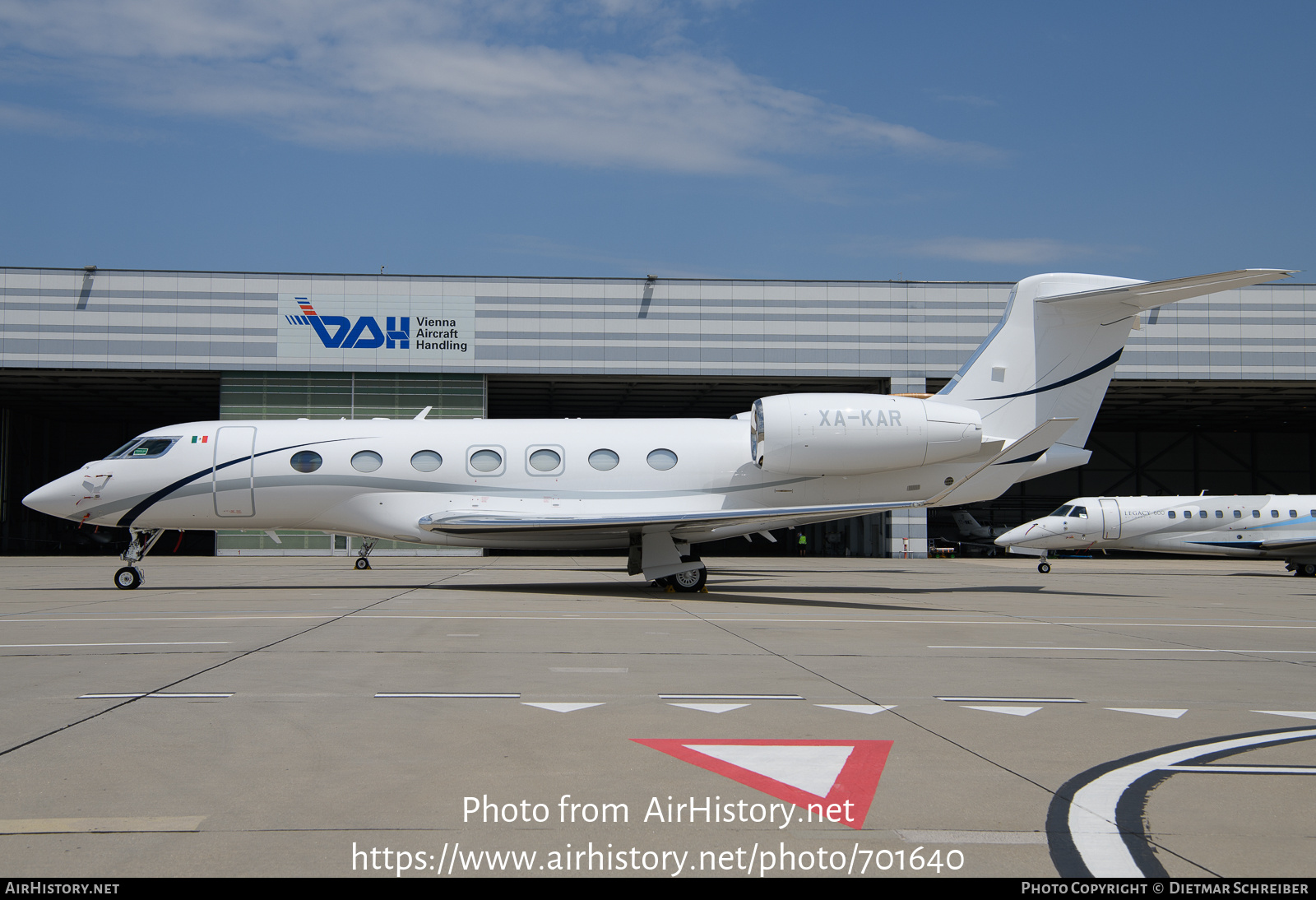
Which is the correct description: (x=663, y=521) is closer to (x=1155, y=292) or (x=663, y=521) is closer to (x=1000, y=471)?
(x=1000, y=471)

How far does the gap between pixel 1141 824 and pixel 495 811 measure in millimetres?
2593

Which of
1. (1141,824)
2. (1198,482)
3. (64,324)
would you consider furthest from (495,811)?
(1198,482)

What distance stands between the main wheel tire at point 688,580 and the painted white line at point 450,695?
9.88 metres

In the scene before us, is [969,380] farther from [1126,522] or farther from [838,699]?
[1126,522]

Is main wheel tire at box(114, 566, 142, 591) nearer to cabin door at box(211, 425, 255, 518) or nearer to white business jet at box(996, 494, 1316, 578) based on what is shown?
cabin door at box(211, 425, 255, 518)

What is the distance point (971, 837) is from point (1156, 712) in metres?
3.25

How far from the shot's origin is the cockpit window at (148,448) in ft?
54.0

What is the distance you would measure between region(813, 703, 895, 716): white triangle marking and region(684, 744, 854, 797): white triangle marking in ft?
3.38

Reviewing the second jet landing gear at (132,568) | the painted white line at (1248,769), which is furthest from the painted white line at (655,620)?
Result: the painted white line at (1248,769)

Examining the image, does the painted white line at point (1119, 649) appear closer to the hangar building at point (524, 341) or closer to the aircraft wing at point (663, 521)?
the aircraft wing at point (663, 521)

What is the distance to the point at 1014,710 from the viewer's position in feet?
19.7

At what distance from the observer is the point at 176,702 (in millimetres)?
5863

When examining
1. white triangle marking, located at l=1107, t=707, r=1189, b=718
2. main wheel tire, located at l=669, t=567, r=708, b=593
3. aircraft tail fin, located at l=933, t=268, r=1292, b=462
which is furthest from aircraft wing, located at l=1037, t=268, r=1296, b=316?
white triangle marking, located at l=1107, t=707, r=1189, b=718

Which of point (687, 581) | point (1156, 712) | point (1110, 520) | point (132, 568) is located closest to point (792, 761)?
point (1156, 712)
